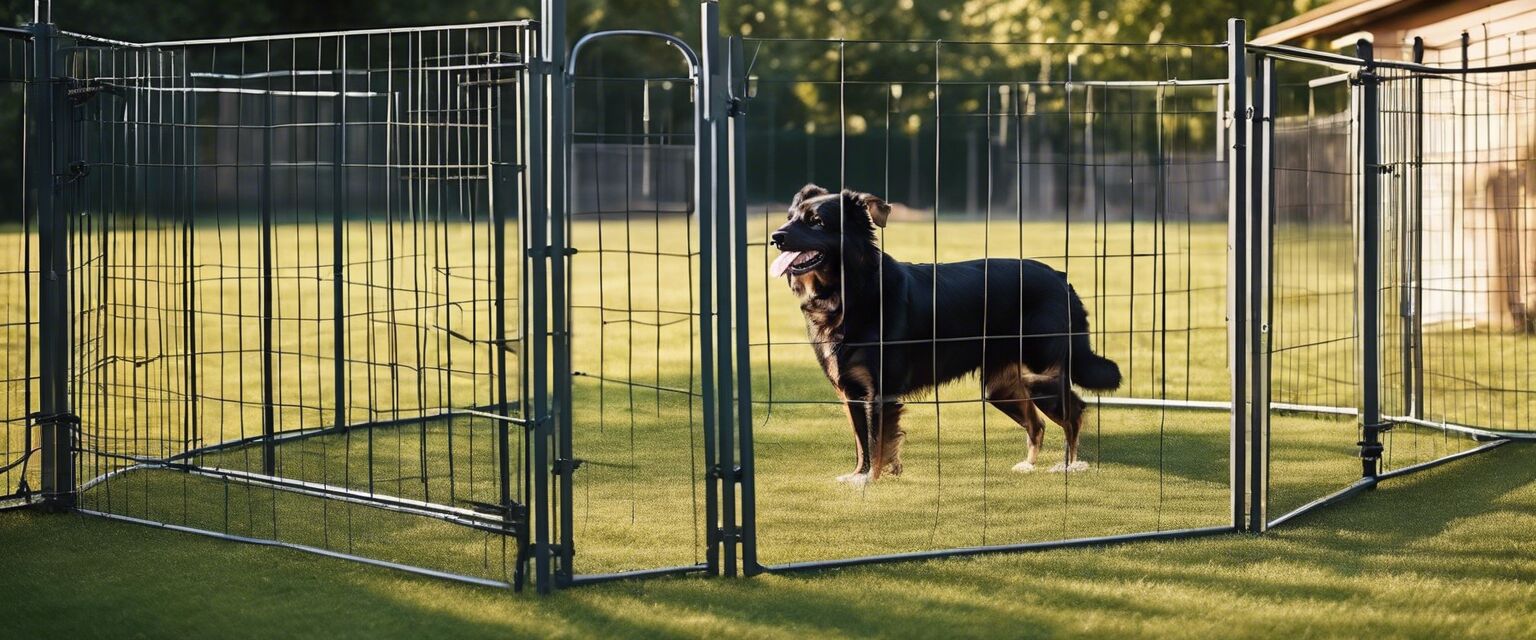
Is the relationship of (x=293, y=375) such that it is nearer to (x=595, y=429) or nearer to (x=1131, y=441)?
(x=595, y=429)

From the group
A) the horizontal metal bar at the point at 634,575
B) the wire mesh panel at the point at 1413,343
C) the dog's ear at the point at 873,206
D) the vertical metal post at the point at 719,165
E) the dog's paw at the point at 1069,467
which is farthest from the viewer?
the wire mesh panel at the point at 1413,343

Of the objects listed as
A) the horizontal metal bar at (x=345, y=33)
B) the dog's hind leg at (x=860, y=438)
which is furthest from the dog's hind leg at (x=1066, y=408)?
the horizontal metal bar at (x=345, y=33)

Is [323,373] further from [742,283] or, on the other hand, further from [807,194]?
[742,283]

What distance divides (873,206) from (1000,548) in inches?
62.7

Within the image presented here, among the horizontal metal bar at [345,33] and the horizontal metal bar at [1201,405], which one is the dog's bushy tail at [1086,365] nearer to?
the horizontal metal bar at [1201,405]

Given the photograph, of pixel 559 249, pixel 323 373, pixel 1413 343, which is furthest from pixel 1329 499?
pixel 323 373

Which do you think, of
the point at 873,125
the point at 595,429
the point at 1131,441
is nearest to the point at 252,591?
the point at 595,429

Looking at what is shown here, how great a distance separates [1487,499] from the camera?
5.75 metres

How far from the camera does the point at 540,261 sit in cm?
420

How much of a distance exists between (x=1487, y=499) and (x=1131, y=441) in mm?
1745

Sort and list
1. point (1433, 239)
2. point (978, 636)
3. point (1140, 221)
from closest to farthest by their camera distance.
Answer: point (978, 636)
point (1433, 239)
point (1140, 221)

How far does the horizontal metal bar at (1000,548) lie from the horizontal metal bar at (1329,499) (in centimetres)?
26

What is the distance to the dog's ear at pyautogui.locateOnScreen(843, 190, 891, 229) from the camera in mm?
5688

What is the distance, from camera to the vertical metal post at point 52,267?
211 inches
